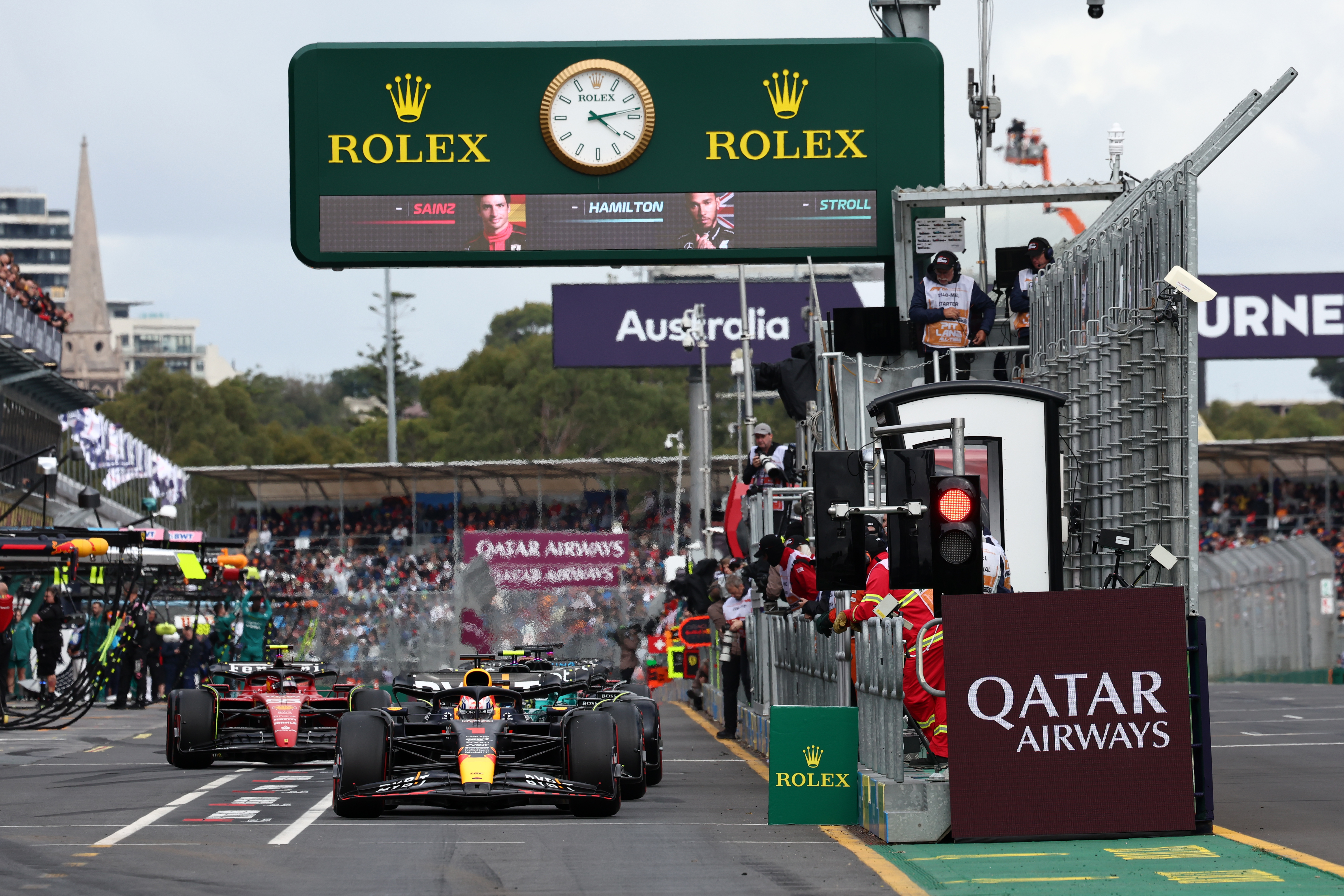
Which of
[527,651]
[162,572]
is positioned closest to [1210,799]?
[527,651]

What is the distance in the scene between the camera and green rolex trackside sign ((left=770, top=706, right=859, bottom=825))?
39.8 ft

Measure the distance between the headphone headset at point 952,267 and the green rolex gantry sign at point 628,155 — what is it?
0.50 metres

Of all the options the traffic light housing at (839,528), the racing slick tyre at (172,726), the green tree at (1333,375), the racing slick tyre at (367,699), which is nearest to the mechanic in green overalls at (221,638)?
the racing slick tyre at (367,699)

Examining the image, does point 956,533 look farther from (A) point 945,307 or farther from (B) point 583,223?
(B) point 583,223

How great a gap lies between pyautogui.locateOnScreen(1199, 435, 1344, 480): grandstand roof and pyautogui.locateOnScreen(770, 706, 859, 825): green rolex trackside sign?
146 ft

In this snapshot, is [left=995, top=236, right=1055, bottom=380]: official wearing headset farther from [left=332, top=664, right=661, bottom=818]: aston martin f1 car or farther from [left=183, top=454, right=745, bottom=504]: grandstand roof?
[left=183, top=454, right=745, bottom=504]: grandstand roof

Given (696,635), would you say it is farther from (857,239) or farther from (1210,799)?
(1210,799)

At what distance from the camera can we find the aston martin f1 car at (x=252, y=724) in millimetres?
17891

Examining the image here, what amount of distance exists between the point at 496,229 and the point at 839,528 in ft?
23.5

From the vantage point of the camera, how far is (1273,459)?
5812 cm

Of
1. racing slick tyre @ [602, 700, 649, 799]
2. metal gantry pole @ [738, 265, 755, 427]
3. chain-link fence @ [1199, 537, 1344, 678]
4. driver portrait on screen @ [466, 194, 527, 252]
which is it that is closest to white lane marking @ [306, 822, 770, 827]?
racing slick tyre @ [602, 700, 649, 799]

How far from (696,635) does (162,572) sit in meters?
8.36

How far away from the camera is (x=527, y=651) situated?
19.3 m

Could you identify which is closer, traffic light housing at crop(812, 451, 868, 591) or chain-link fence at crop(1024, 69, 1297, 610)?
traffic light housing at crop(812, 451, 868, 591)
